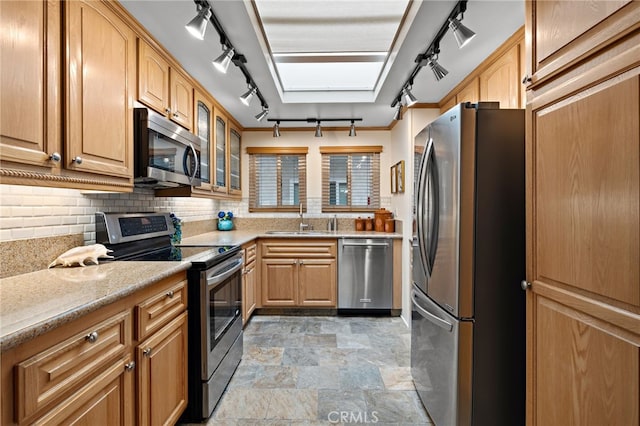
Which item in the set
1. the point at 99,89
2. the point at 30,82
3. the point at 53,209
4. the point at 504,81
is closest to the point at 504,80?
the point at 504,81

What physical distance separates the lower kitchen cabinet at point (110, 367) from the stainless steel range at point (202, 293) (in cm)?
7

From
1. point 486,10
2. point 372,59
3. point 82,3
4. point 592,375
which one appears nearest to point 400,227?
point 372,59

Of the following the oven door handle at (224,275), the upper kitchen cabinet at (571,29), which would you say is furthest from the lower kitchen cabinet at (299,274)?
the upper kitchen cabinet at (571,29)

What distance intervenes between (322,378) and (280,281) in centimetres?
153

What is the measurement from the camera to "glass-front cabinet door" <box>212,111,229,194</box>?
3203 mm

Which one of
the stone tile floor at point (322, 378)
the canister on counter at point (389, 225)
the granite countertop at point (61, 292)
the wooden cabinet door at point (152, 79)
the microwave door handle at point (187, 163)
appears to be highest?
the wooden cabinet door at point (152, 79)

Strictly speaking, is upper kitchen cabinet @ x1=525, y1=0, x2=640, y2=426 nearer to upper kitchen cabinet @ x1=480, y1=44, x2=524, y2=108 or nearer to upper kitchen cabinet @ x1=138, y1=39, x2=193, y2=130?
upper kitchen cabinet @ x1=480, y1=44, x2=524, y2=108

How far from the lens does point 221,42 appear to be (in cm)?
199

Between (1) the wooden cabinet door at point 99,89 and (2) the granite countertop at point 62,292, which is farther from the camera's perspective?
(1) the wooden cabinet door at point 99,89

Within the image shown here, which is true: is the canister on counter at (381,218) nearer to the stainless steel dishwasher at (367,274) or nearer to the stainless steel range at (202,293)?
the stainless steel dishwasher at (367,274)

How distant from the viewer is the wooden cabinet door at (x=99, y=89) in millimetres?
1368

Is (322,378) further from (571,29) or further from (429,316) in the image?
(571,29)

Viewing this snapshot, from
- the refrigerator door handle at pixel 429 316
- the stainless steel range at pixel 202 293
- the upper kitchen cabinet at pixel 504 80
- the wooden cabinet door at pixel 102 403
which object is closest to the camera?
the wooden cabinet door at pixel 102 403

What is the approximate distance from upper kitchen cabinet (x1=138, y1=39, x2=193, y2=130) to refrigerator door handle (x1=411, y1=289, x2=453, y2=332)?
7.13 feet
